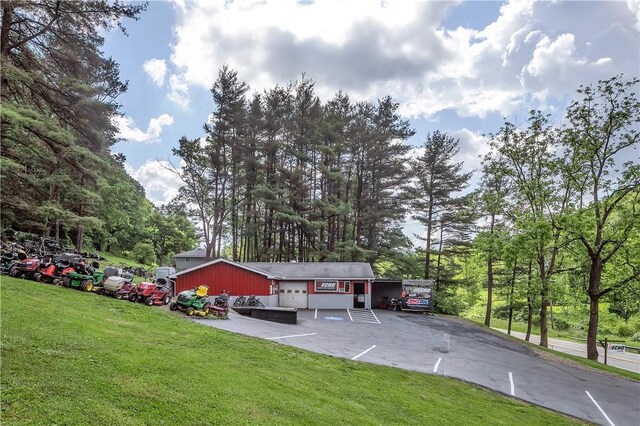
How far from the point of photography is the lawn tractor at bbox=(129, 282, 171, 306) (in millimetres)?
17828

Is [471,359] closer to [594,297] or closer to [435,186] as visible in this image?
[594,297]

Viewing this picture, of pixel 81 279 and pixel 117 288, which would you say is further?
pixel 117 288

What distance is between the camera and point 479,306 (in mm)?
57562

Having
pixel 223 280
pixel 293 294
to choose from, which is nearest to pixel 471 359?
pixel 293 294

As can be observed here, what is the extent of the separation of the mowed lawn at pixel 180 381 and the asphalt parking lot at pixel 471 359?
1.81 meters

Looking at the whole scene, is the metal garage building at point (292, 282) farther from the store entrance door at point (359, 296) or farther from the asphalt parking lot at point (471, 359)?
the asphalt parking lot at point (471, 359)

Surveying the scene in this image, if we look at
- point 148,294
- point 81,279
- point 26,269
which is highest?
point 26,269

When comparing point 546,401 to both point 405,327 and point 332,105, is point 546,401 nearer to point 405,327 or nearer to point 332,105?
point 405,327

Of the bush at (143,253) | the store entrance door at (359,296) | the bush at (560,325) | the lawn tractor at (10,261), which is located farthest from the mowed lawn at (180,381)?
the bush at (560,325)

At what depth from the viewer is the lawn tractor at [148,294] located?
1783cm

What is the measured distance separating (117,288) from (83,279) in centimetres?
145

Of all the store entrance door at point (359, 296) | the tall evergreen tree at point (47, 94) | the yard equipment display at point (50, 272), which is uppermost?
the tall evergreen tree at point (47, 94)

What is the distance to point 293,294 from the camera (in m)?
30.2

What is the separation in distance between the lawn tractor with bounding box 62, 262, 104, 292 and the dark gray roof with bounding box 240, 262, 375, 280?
13.2 meters
